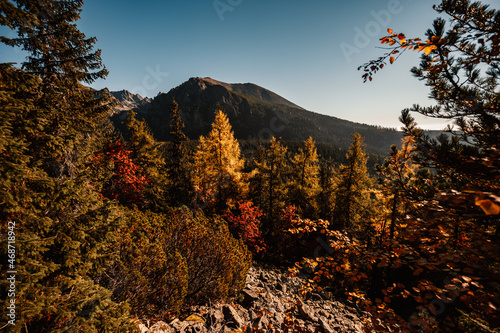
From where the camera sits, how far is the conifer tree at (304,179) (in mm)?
19625

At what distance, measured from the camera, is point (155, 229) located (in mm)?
5109

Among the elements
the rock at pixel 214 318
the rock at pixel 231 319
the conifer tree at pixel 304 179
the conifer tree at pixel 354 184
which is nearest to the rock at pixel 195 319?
the rock at pixel 214 318

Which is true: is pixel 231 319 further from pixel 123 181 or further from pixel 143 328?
pixel 123 181

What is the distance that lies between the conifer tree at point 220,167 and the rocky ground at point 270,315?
7106 millimetres

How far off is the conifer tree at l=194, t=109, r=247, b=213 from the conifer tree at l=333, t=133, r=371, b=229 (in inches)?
376

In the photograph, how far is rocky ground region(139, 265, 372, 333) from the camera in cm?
440

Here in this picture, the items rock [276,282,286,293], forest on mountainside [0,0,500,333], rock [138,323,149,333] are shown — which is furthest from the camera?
rock [276,282,286,293]

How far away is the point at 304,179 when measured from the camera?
1997 centimetres

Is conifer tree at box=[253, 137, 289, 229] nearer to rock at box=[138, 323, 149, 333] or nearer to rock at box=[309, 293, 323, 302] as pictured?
rock at box=[309, 293, 323, 302]

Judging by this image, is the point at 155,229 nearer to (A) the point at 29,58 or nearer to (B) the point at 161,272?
(B) the point at 161,272

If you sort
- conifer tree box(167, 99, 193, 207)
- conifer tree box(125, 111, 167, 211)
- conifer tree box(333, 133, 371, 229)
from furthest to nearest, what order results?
conifer tree box(125, 111, 167, 211) < conifer tree box(167, 99, 193, 207) < conifer tree box(333, 133, 371, 229)

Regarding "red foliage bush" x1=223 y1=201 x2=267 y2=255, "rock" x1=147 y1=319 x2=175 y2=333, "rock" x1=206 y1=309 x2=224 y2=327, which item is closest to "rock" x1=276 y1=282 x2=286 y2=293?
"red foliage bush" x1=223 y1=201 x2=267 y2=255

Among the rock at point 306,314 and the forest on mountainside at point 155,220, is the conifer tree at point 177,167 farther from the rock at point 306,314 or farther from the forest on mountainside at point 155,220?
the rock at point 306,314

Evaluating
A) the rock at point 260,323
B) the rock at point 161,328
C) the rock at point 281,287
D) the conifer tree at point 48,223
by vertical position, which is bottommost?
the rock at point 281,287
